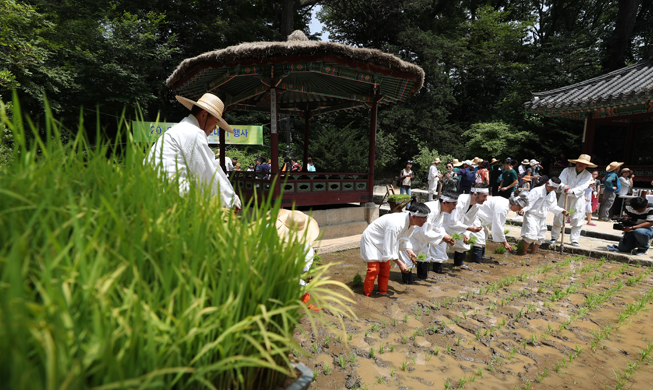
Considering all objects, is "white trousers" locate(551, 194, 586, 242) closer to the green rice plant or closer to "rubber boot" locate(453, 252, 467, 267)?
"rubber boot" locate(453, 252, 467, 267)

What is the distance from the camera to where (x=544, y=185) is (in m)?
6.94

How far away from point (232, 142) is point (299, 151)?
4.65 m

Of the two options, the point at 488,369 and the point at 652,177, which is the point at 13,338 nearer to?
the point at 488,369

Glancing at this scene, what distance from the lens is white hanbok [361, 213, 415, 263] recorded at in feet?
14.3

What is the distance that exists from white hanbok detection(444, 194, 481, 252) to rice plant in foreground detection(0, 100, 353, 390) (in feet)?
14.9

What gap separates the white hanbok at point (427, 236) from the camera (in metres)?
4.96

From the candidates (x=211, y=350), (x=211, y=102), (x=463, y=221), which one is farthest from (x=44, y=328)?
(x=463, y=221)

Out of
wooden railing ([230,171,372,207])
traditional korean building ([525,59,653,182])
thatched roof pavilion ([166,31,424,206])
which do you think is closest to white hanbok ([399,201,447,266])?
thatched roof pavilion ([166,31,424,206])

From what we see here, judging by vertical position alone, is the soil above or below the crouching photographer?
below

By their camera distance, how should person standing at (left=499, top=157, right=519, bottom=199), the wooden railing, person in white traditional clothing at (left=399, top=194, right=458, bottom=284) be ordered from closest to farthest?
person in white traditional clothing at (left=399, top=194, right=458, bottom=284), the wooden railing, person standing at (left=499, top=157, right=519, bottom=199)

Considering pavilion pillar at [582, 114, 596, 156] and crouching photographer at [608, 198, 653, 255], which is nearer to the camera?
crouching photographer at [608, 198, 653, 255]

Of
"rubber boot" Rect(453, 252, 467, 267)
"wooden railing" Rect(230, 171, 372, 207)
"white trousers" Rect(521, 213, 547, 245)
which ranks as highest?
"wooden railing" Rect(230, 171, 372, 207)

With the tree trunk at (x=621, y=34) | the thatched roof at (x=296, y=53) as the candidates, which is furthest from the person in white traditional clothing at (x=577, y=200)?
the tree trunk at (x=621, y=34)

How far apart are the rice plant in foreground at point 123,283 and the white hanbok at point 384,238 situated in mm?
2826
